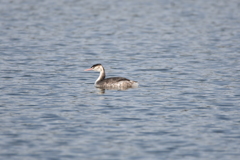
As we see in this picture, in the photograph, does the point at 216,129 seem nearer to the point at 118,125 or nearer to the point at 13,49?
the point at 118,125

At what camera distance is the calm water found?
13.0m

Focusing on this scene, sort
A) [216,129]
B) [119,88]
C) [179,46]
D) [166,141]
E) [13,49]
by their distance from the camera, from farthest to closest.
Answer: [179,46]
[13,49]
[119,88]
[216,129]
[166,141]

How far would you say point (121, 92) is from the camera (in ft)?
64.8

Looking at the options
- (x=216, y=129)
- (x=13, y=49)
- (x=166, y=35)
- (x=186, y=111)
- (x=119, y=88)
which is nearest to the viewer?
(x=216, y=129)

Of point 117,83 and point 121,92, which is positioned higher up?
point 117,83

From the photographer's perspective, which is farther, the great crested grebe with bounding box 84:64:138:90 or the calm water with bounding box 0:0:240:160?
the great crested grebe with bounding box 84:64:138:90

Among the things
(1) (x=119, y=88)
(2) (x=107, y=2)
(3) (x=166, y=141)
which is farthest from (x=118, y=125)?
(2) (x=107, y=2)

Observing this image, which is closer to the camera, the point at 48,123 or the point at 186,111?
the point at 48,123

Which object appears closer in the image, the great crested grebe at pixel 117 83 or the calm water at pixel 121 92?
the calm water at pixel 121 92

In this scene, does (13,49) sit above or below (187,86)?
above

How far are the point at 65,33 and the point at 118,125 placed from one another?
2267 cm

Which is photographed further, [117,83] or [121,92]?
[117,83]

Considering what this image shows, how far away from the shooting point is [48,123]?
14.9 m

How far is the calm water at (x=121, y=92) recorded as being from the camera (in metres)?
13.0
